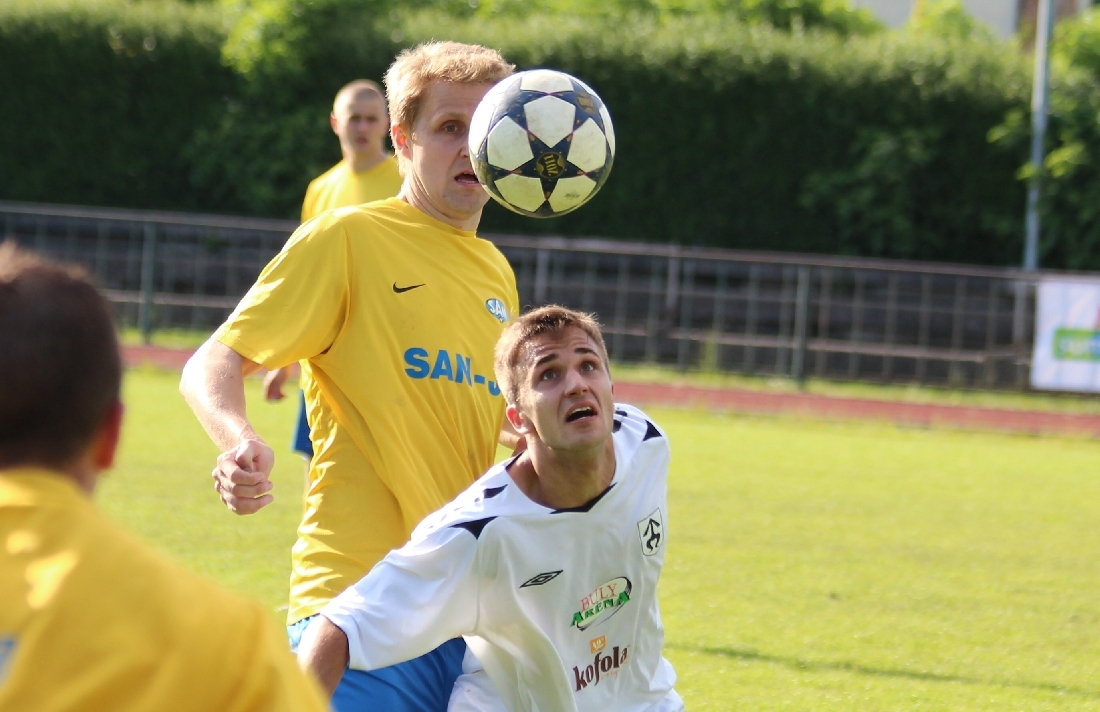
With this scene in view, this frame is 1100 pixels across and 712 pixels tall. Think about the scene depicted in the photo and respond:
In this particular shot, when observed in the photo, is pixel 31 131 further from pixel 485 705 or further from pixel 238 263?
pixel 485 705

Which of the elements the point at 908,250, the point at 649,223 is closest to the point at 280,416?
the point at 649,223

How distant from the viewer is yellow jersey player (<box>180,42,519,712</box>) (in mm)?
3508

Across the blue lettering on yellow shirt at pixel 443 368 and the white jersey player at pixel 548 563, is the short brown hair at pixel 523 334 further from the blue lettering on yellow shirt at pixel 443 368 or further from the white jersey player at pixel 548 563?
the blue lettering on yellow shirt at pixel 443 368

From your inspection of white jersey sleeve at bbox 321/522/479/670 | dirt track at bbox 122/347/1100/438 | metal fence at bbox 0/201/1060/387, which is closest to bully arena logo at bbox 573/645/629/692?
white jersey sleeve at bbox 321/522/479/670

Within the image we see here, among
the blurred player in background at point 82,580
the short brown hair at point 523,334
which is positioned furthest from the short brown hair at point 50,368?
the short brown hair at point 523,334

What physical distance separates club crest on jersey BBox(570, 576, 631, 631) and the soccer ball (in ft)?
3.63

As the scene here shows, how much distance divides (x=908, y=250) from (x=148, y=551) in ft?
60.6

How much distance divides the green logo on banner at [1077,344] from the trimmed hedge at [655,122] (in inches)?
197

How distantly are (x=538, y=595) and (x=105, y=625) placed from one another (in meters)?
1.88

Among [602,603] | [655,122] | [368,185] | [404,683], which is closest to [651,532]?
[602,603]

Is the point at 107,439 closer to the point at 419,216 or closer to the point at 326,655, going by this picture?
the point at 326,655

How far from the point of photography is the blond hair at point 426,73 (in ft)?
12.5

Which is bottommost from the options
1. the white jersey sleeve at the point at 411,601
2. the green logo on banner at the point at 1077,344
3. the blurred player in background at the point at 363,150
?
the white jersey sleeve at the point at 411,601

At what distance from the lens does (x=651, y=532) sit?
3646mm
